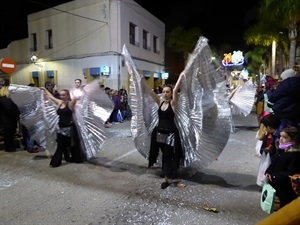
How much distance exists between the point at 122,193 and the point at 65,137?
2.22 meters

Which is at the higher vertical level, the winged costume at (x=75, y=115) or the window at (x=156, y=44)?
the window at (x=156, y=44)

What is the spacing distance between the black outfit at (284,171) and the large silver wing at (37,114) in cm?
474

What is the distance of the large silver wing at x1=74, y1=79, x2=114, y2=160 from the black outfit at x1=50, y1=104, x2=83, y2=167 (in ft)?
0.50

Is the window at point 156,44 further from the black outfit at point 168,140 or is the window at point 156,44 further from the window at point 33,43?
the black outfit at point 168,140

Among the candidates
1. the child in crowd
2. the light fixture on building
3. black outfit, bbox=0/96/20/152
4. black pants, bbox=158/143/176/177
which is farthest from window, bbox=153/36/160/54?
the child in crowd

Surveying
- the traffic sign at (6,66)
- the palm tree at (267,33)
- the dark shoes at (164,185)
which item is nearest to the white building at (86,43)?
the traffic sign at (6,66)

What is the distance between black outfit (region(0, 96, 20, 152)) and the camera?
6.89 meters

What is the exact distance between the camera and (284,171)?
9.55 feet

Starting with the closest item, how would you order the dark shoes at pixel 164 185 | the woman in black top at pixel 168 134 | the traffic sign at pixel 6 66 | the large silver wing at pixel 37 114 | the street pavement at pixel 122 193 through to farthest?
the street pavement at pixel 122 193, the dark shoes at pixel 164 185, the woman in black top at pixel 168 134, the large silver wing at pixel 37 114, the traffic sign at pixel 6 66

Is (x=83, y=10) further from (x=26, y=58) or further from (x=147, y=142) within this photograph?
(x=147, y=142)

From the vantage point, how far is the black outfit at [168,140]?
461 centimetres

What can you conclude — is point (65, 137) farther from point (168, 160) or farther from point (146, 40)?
point (146, 40)

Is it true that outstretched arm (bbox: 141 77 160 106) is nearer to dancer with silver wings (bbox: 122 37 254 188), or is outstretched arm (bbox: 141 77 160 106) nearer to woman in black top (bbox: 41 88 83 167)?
dancer with silver wings (bbox: 122 37 254 188)

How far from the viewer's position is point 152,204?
389 centimetres
